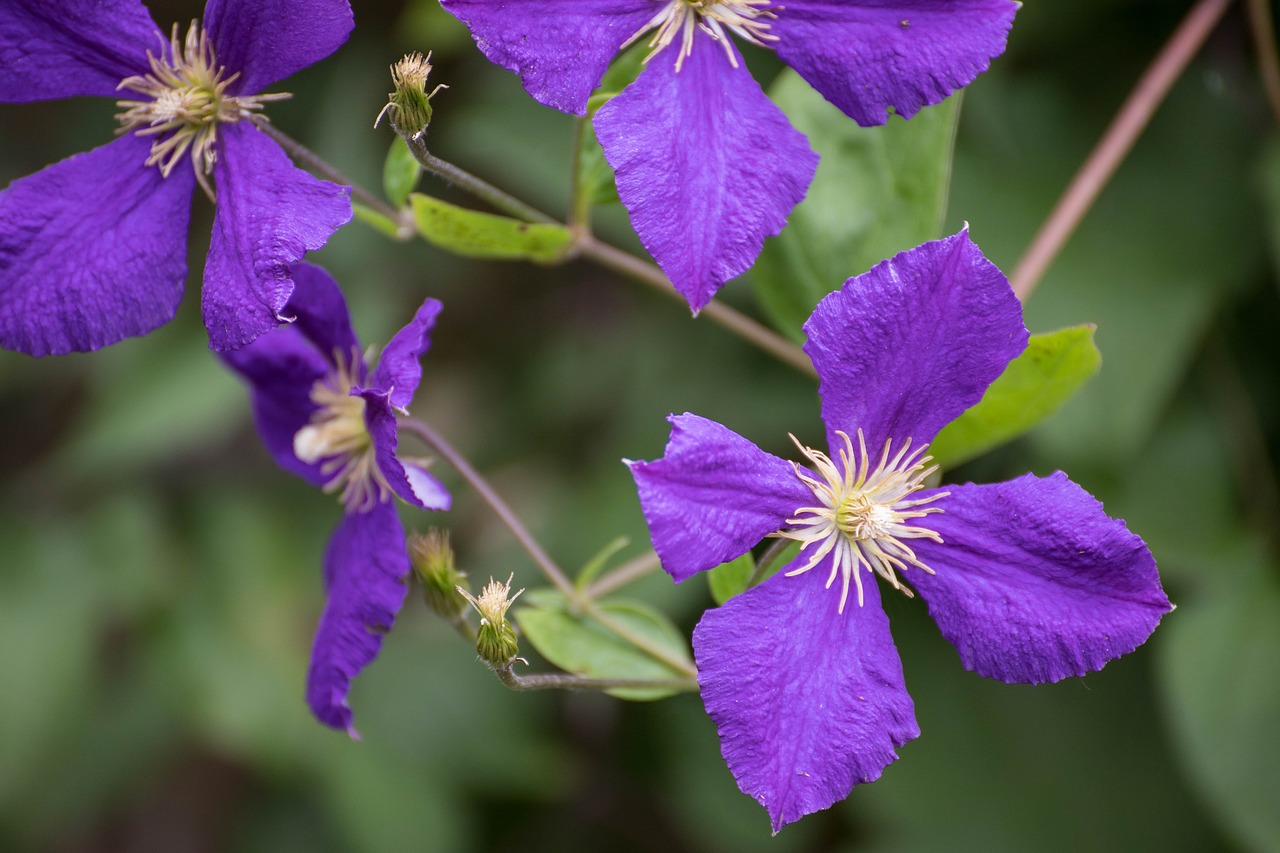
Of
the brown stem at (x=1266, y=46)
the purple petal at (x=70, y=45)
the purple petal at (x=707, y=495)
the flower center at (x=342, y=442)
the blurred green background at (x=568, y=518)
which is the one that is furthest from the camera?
the blurred green background at (x=568, y=518)

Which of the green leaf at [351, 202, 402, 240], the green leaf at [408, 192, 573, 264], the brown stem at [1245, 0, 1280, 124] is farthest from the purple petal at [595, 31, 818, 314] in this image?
the brown stem at [1245, 0, 1280, 124]

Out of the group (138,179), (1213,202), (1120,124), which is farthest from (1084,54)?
(138,179)

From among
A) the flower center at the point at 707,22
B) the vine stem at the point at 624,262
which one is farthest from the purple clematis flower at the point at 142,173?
the flower center at the point at 707,22

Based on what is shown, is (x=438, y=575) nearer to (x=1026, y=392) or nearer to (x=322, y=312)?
(x=322, y=312)

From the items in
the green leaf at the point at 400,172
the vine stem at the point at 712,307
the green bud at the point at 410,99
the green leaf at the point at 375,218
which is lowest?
the green leaf at the point at 375,218

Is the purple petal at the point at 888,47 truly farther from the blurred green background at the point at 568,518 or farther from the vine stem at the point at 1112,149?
the blurred green background at the point at 568,518
